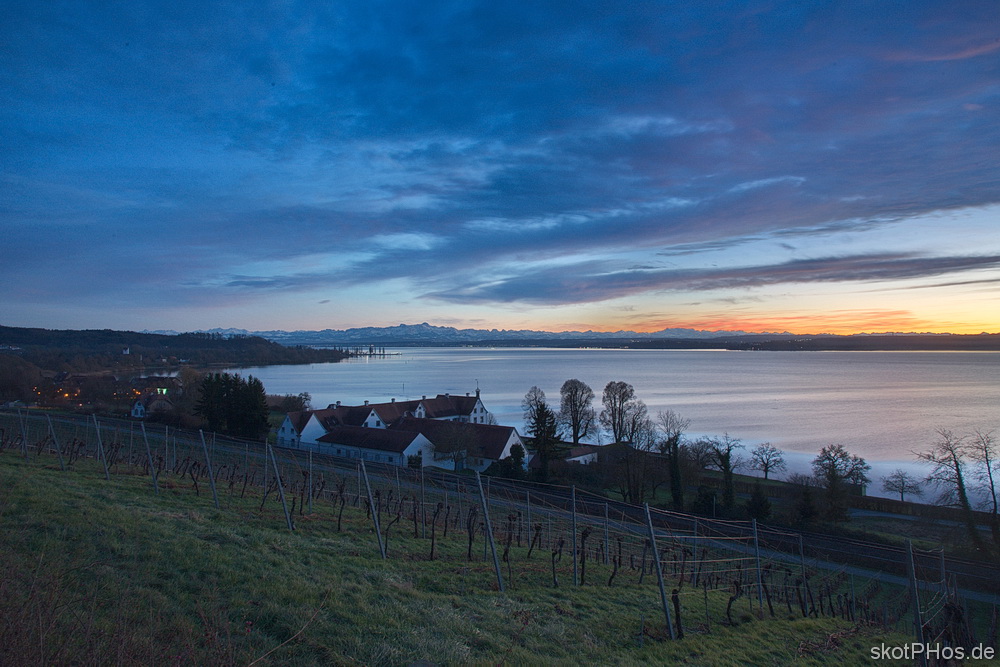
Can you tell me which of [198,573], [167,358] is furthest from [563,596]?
[167,358]

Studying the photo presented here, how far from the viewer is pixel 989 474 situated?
20953mm

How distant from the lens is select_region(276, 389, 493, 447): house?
113 feet

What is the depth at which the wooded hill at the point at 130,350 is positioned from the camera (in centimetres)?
8894

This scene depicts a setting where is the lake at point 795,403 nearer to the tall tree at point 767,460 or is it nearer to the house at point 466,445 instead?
the tall tree at point 767,460

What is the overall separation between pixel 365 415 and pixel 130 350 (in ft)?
346

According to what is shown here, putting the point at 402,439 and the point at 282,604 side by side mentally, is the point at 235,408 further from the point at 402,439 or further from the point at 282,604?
the point at 282,604

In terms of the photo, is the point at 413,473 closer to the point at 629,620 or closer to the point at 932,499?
the point at 629,620

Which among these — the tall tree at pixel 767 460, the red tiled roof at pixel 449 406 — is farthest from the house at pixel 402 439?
the tall tree at pixel 767 460

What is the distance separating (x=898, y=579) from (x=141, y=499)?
19.2 meters

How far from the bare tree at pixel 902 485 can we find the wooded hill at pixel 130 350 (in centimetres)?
9650

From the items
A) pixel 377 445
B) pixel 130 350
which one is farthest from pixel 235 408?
pixel 130 350

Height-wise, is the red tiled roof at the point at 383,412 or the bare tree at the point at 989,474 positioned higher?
the red tiled roof at the point at 383,412

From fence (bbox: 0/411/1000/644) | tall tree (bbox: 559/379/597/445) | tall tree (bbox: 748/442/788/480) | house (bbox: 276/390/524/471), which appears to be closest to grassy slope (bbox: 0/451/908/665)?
fence (bbox: 0/411/1000/644)

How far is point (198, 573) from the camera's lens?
211 inches
